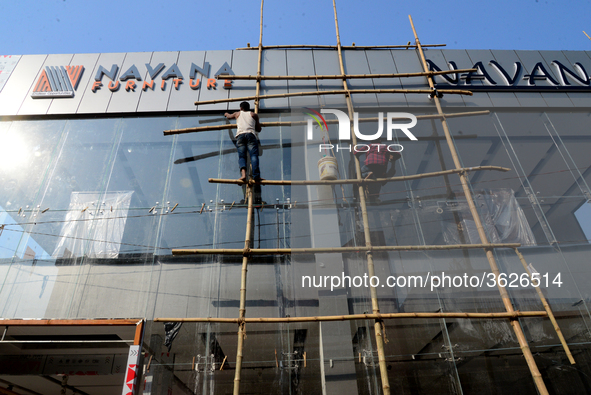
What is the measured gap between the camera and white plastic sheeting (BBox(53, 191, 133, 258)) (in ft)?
17.0

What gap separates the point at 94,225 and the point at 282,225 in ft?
9.23

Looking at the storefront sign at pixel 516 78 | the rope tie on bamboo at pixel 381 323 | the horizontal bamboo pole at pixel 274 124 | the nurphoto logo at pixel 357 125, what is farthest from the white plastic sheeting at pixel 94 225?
the storefront sign at pixel 516 78

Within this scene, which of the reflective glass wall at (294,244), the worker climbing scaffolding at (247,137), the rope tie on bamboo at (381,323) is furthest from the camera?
the worker climbing scaffolding at (247,137)

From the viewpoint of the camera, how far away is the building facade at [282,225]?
4191 mm

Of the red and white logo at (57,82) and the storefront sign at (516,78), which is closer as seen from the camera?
the red and white logo at (57,82)

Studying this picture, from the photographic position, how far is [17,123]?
642cm

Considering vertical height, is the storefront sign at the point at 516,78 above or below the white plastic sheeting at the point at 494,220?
above

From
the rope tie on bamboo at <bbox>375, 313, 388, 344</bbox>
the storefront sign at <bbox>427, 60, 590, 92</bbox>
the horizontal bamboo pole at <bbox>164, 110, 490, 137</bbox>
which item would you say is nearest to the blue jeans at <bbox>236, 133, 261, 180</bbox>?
the horizontal bamboo pole at <bbox>164, 110, 490, 137</bbox>

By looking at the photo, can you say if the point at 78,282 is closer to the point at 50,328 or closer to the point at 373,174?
the point at 50,328

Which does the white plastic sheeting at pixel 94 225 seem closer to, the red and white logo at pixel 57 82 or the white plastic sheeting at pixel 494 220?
the red and white logo at pixel 57 82

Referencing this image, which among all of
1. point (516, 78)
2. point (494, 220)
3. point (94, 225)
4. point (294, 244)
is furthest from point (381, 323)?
point (516, 78)

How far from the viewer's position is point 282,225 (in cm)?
514

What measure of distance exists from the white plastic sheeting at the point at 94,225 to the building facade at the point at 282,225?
0.03 meters

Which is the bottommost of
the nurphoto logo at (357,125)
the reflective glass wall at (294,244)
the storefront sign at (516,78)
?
the reflective glass wall at (294,244)
